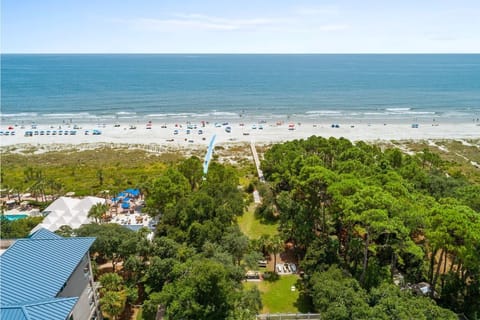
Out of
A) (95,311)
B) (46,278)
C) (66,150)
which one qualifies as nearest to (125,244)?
(95,311)

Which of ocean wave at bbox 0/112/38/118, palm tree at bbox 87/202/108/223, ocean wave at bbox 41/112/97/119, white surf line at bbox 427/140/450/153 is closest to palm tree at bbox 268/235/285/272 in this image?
palm tree at bbox 87/202/108/223

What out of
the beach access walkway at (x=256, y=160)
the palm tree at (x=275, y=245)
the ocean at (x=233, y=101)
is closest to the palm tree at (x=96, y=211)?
the palm tree at (x=275, y=245)

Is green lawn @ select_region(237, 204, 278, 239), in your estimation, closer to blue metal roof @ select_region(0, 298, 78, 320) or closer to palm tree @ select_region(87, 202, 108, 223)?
palm tree @ select_region(87, 202, 108, 223)

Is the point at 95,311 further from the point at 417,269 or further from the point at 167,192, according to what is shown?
the point at 417,269

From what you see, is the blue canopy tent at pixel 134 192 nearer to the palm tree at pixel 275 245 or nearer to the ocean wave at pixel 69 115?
the palm tree at pixel 275 245

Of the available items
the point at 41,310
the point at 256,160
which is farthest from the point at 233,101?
the point at 41,310

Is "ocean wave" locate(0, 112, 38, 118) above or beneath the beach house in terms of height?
above

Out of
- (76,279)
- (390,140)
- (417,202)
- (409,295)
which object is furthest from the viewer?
(390,140)
